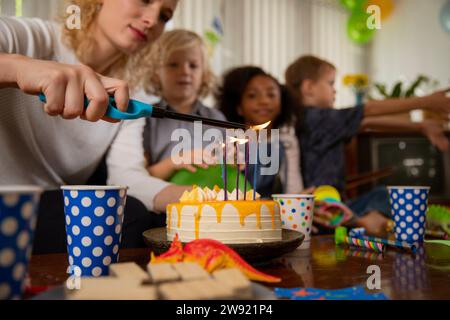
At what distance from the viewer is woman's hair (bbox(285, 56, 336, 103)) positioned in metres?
2.69

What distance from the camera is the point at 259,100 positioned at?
2285 millimetres

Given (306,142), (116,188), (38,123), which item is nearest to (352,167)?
(306,142)

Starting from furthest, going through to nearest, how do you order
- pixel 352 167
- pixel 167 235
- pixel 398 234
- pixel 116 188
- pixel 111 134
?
pixel 352 167 → pixel 111 134 → pixel 398 234 → pixel 167 235 → pixel 116 188

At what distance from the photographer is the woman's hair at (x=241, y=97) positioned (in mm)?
2385

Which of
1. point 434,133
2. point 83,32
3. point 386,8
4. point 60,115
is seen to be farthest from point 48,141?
point 386,8

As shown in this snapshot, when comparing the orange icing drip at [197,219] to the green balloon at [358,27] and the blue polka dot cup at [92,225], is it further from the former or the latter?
the green balloon at [358,27]

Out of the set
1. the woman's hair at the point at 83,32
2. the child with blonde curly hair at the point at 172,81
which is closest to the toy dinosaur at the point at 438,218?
the child with blonde curly hair at the point at 172,81

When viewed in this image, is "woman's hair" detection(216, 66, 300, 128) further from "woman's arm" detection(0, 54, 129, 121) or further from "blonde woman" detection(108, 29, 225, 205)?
"woman's arm" detection(0, 54, 129, 121)

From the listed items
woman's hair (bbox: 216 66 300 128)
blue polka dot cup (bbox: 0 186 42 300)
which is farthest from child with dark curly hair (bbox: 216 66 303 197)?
blue polka dot cup (bbox: 0 186 42 300)

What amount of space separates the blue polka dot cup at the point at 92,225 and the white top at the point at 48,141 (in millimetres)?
574

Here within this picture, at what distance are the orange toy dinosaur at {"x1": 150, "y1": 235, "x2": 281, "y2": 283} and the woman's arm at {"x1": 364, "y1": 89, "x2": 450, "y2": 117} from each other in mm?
1729
